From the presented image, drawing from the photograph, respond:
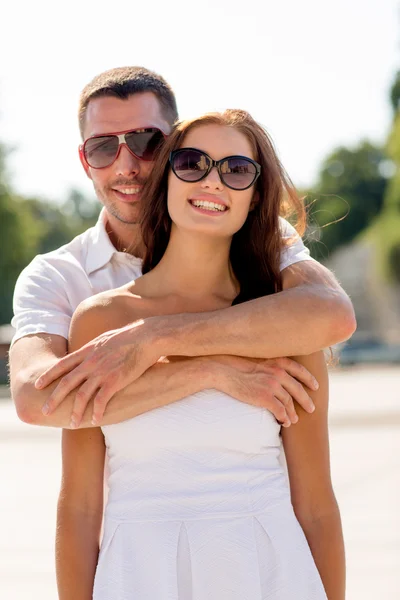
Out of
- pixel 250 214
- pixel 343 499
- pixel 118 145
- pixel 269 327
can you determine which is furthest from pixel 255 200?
pixel 343 499

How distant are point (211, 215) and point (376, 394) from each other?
1934 centimetres

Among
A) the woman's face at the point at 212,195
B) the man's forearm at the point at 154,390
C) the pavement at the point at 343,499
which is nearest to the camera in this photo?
the man's forearm at the point at 154,390

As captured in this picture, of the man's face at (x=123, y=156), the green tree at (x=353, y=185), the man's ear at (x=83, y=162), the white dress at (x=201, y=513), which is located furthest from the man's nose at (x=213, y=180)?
the green tree at (x=353, y=185)

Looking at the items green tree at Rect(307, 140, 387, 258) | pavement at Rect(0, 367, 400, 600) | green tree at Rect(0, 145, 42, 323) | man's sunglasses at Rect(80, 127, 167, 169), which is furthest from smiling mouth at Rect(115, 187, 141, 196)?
green tree at Rect(307, 140, 387, 258)

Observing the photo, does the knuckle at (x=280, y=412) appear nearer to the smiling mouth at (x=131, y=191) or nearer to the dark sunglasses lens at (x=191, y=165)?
the dark sunglasses lens at (x=191, y=165)

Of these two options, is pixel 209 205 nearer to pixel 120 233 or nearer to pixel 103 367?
pixel 103 367

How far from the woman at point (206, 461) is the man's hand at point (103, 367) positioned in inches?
3.5

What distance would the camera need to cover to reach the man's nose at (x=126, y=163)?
10.8 feet

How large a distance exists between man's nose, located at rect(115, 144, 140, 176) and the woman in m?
0.45

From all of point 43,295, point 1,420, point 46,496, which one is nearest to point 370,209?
point 1,420

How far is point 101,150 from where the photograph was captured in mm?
3439

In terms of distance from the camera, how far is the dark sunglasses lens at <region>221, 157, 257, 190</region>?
262cm

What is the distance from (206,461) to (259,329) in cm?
36

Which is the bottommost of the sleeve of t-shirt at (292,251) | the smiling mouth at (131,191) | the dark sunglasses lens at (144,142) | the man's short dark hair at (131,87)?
the sleeve of t-shirt at (292,251)
